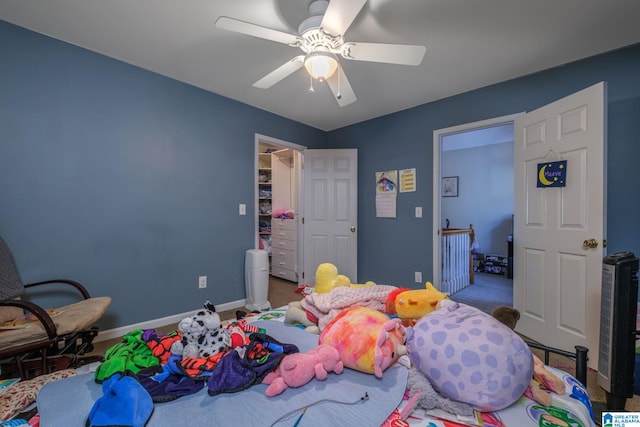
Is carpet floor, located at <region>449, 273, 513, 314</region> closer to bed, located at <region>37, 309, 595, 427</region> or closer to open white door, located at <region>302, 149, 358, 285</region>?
open white door, located at <region>302, 149, 358, 285</region>

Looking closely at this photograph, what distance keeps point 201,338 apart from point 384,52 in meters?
1.84

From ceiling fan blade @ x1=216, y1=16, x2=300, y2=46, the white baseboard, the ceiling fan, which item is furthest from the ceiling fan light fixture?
the white baseboard

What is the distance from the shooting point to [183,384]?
965 millimetres

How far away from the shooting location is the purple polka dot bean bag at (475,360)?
0.86 meters

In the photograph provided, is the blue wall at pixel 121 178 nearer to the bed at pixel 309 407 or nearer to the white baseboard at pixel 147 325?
the white baseboard at pixel 147 325

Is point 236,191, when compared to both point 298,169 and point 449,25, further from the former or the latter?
point 449,25

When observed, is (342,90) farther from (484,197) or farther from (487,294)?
(484,197)

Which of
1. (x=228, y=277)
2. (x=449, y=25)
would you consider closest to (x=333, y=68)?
(x=449, y=25)

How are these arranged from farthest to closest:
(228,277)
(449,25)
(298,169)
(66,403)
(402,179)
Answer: (298,169) < (402,179) < (228,277) < (449,25) < (66,403)

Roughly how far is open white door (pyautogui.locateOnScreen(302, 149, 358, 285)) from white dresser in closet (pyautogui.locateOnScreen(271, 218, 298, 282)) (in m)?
0.46

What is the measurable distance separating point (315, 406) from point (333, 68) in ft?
5.83

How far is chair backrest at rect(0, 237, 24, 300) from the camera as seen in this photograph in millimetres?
1705

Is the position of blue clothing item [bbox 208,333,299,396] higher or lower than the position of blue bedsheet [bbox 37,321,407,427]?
higher

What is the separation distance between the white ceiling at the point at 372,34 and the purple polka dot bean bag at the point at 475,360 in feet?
6.05
